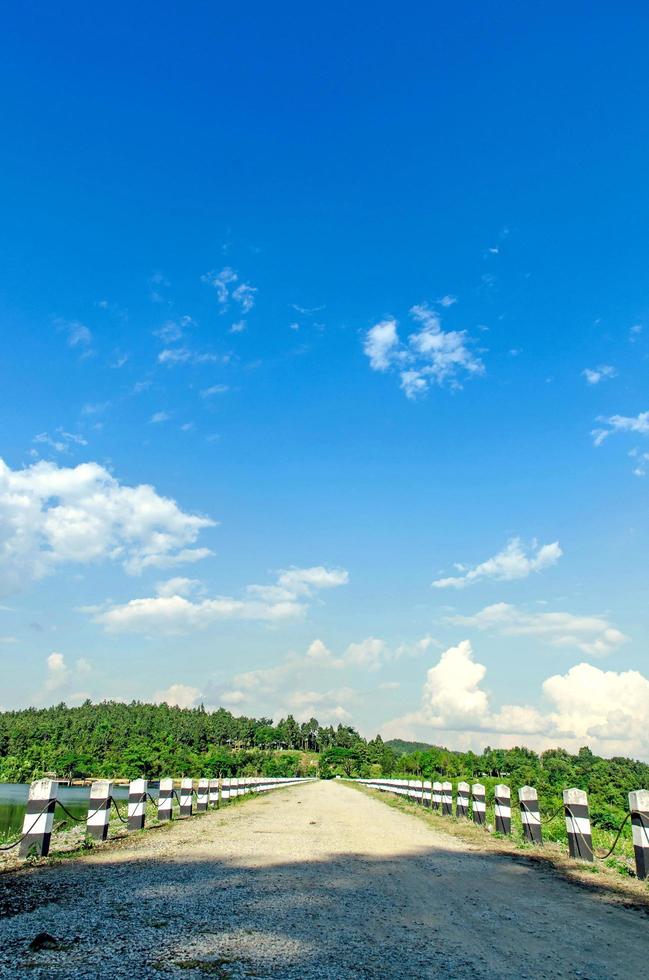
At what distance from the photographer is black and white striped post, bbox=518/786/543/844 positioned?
42.6ft

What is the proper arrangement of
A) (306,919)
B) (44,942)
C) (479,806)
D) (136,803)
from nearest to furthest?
(44,942) < (306,919) < (136,803) < (479,806)

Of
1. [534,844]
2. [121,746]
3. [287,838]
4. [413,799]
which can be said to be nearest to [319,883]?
[287,838]

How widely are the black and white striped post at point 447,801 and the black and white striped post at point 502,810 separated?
632 centimetres

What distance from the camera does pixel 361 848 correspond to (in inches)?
476

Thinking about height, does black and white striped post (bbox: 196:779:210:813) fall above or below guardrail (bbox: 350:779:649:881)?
below

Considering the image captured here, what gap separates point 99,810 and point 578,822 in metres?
8.63

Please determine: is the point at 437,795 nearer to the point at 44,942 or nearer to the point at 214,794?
the point at 214,794

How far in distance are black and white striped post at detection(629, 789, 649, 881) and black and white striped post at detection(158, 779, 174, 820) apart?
11572 millimetres

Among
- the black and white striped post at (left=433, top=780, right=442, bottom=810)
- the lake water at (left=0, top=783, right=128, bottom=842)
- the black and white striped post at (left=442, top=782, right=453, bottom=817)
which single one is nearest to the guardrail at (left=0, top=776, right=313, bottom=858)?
the lake water at (left=0, top=783, right=128, bottom=842)

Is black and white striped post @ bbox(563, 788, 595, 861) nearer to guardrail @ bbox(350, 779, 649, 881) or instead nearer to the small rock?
guardrail @ bbox(350, 779, 649, 881)

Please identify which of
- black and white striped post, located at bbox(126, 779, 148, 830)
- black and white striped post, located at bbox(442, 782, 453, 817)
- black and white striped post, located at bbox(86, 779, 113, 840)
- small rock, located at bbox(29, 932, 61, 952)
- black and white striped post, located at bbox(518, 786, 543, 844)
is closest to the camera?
small rock, located at bbox(29, 932, 61, 952)

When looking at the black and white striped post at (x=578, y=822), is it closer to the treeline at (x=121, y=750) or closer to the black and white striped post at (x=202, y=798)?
the black and white striped post at (x=202, y=798)

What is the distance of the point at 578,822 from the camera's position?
1120 centimetres

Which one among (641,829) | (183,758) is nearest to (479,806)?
(641,829)
